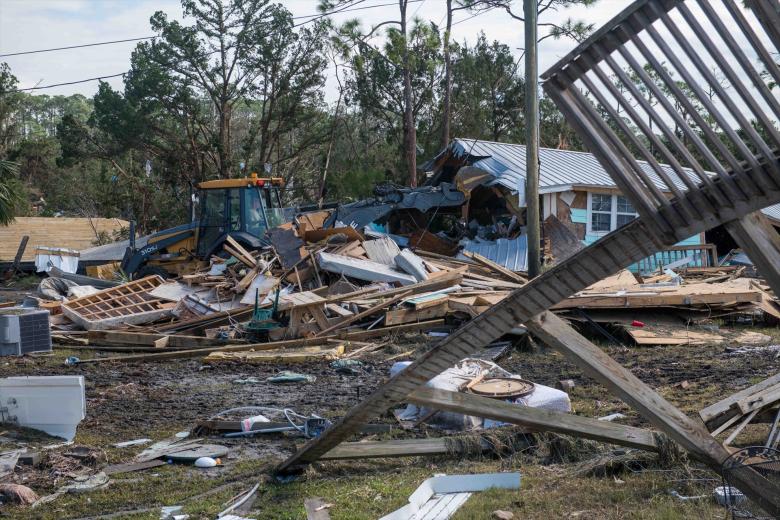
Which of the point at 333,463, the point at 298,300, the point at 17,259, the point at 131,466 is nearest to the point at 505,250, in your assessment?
the point at 298,300

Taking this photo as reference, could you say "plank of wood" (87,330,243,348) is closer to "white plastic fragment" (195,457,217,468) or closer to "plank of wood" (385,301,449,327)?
"plank of wood" (385,301,449,327)

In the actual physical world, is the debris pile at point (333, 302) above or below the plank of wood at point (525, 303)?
below

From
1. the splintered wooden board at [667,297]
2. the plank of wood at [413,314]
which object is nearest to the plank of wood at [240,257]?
the plank of wood at [413,314]

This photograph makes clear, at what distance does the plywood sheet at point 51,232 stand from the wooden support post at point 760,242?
96.0 feet

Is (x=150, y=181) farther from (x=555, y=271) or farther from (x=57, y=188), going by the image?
(x=555, y=271)

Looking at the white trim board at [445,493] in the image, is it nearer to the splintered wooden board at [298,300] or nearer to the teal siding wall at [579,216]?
the splintered wooden board at [298,300]

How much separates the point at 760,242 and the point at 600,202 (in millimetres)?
18976

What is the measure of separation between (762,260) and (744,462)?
208 cm

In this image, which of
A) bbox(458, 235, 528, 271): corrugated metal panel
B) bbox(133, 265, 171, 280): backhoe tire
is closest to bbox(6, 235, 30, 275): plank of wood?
bbox(133, 265, 171, 280): backhoe tire

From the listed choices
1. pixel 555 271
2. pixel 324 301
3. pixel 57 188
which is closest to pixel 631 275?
pixel 324 301

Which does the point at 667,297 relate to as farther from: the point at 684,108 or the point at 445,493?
the point at 684,108

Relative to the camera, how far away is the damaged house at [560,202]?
69.1ft

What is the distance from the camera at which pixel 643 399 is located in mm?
4773

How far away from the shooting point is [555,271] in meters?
4.09
